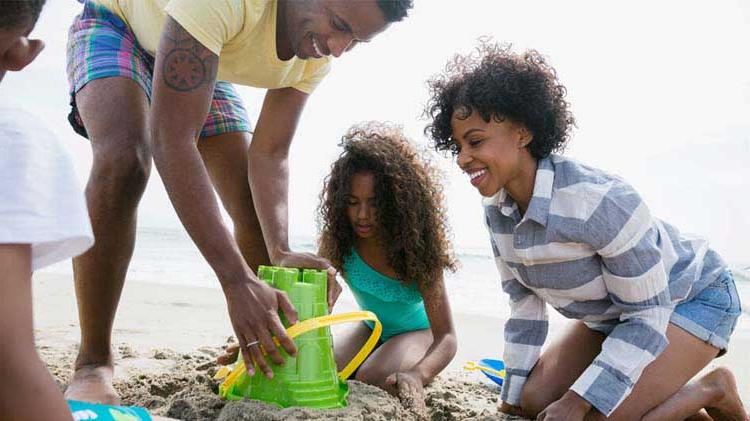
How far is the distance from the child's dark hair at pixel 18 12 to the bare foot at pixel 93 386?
49.0 inches

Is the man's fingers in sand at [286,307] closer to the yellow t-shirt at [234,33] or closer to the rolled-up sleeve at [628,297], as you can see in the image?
the yellow t-shirt at [234,33]

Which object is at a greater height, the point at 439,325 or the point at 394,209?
the point at 394,209

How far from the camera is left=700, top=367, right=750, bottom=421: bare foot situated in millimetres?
2292

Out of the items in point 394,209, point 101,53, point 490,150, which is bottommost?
point 394,209

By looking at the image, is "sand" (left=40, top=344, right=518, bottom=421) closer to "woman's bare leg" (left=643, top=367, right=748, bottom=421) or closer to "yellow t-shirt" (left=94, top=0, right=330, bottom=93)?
"woman's bare leg" (left=643, top=367, right=748, bottom=421)

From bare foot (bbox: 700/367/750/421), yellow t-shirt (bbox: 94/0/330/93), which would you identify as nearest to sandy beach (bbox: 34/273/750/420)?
bare foot (bbox: 700/367/750/421)

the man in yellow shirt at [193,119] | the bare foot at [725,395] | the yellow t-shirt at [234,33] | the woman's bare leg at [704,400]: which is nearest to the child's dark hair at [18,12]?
the man in yellow shirt at [193,119]

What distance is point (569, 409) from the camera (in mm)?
2172

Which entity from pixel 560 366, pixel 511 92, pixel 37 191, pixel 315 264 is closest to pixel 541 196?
pixel 511 92

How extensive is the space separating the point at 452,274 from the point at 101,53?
13.8 feet

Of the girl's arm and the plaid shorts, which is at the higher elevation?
the plaid shorts

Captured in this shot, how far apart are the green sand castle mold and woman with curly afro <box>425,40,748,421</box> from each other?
2.32 feet

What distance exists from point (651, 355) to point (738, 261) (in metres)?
9.44

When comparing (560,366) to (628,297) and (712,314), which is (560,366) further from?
(712,314)
